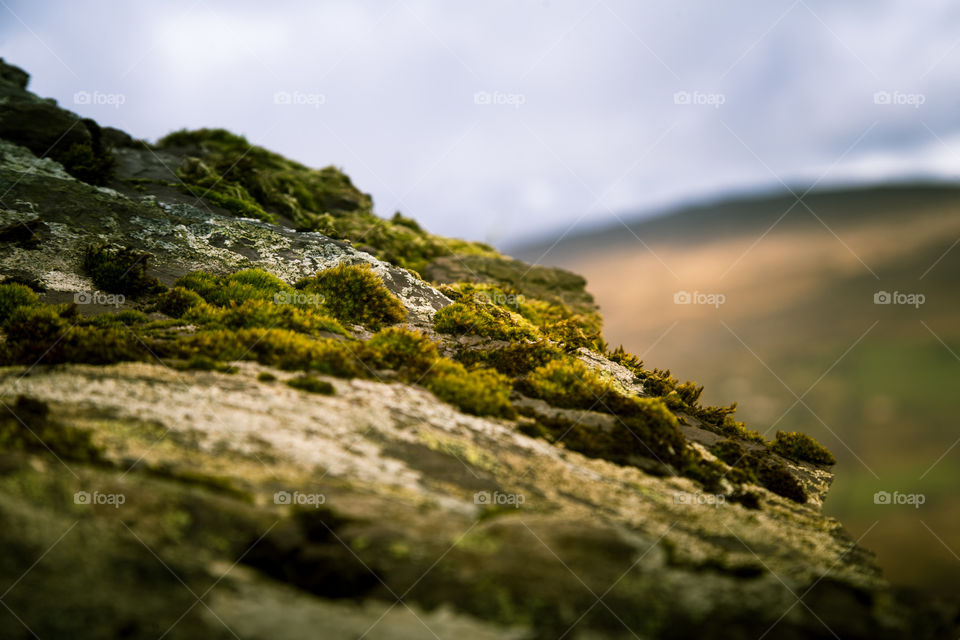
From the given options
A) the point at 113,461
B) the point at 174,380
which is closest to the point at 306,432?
the point at 113,461

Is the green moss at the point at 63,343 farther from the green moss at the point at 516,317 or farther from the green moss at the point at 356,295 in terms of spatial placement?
the green moss at the point at 516,317

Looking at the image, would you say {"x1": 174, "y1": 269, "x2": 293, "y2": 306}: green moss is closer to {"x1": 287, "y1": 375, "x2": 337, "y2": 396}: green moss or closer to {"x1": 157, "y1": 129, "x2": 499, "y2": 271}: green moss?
{"x1": 157, "y1": 129, "x2": 499, "y2": 271}: green moss

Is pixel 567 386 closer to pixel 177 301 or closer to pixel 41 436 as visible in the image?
pixel 41 436

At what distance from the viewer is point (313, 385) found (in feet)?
22.1

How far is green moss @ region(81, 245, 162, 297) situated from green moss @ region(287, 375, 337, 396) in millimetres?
5586

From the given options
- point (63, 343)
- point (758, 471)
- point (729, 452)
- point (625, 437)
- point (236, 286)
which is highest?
point (236, 286)

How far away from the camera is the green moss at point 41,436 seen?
15.3 feet

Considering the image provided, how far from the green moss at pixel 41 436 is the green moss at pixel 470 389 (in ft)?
13.9

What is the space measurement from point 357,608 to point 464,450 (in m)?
2.49

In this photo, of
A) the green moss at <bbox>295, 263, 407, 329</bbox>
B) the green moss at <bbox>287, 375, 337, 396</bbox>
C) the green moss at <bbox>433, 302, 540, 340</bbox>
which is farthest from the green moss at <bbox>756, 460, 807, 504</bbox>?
the green moss at <bbox>295, 263, 407, 329</bbox>

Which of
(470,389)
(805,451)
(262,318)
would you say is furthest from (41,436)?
(805,451)

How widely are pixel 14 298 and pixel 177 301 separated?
8.52 ft

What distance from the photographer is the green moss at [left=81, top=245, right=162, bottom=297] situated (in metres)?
10.0

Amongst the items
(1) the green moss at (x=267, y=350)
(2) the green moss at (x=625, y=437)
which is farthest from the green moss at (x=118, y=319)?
(2) the green moss at (x=625, y=437)
